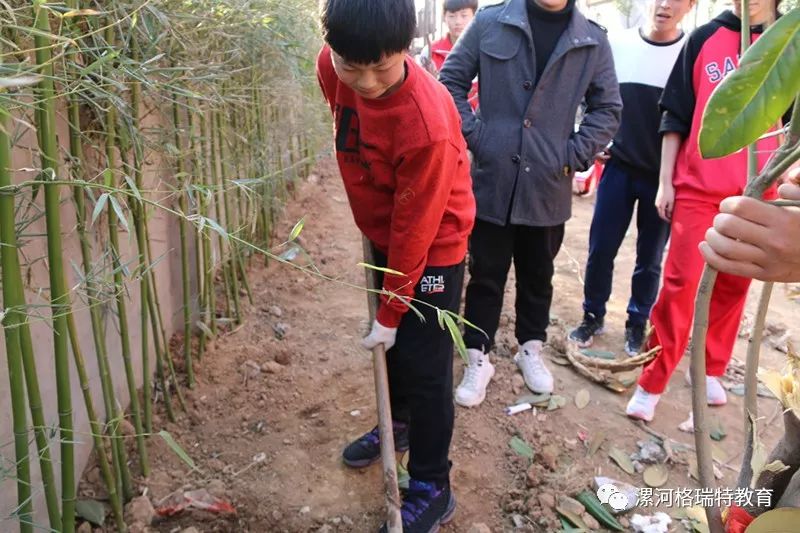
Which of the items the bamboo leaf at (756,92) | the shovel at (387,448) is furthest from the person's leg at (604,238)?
the bamboo leaf at (756,92)

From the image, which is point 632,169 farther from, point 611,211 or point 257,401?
point 257,401

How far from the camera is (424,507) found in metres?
1.89

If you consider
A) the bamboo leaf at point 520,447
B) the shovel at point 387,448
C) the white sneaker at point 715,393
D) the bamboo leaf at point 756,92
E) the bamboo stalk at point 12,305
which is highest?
the bamboo leaf at point 756,92

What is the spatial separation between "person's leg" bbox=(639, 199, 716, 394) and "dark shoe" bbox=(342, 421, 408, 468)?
1159mm

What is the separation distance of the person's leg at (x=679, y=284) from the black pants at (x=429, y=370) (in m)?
1.06

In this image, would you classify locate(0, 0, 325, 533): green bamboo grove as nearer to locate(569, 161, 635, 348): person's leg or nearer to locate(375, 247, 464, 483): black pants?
locate(375, 247, 464, 483): black pants

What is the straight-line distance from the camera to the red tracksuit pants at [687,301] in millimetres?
2379

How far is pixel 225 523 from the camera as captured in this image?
1.92 meters

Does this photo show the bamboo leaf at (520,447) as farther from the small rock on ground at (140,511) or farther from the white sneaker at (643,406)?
the small rock on ground at (140,511)

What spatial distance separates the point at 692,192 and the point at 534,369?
1009mm

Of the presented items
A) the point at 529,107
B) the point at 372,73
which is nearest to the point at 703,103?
the point at 529,107

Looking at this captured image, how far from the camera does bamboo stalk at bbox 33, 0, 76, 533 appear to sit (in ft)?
3.61

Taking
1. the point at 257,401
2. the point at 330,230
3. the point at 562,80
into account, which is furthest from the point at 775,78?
the point at 330,230

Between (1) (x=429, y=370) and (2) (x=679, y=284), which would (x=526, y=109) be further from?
(1) (x=429, y=370)
